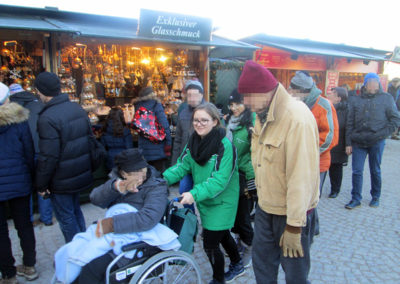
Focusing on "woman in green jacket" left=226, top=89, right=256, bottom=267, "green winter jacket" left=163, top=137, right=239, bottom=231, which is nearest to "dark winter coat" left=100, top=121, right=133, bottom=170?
"woman in green jacket" left=226, top=89, right=256, bottom=267

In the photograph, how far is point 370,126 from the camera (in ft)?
14.0

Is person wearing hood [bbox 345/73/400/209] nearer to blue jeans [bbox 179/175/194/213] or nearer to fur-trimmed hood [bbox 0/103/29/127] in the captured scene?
blue jeans [bbox 179/175/194/213]

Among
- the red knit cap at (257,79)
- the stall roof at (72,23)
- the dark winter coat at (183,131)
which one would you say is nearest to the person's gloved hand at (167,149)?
the dark winter coat at (183,131)

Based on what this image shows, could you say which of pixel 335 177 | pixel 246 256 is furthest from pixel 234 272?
pixel 335 177

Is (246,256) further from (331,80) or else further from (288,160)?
(331,80)

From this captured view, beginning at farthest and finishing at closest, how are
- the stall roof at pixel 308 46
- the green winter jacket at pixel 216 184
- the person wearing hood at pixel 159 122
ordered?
the stall roof at pixel 308 46 → the person wearing hood at pixel 159 122 → the green winter jacket at pixel 216 184

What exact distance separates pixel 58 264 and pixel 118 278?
1.60 feet

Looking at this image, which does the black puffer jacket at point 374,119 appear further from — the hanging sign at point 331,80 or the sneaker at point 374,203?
the hanging sign at point 331,80

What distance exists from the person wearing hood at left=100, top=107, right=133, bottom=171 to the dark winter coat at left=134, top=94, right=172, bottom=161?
9.5 inches

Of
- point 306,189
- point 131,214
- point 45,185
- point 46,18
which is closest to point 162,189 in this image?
point 131,214

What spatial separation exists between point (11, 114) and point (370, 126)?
4.31 meters

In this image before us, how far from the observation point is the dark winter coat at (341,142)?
4.75 m

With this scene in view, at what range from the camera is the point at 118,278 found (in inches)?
76.9

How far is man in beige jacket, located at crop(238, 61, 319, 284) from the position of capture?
1.79 metres
